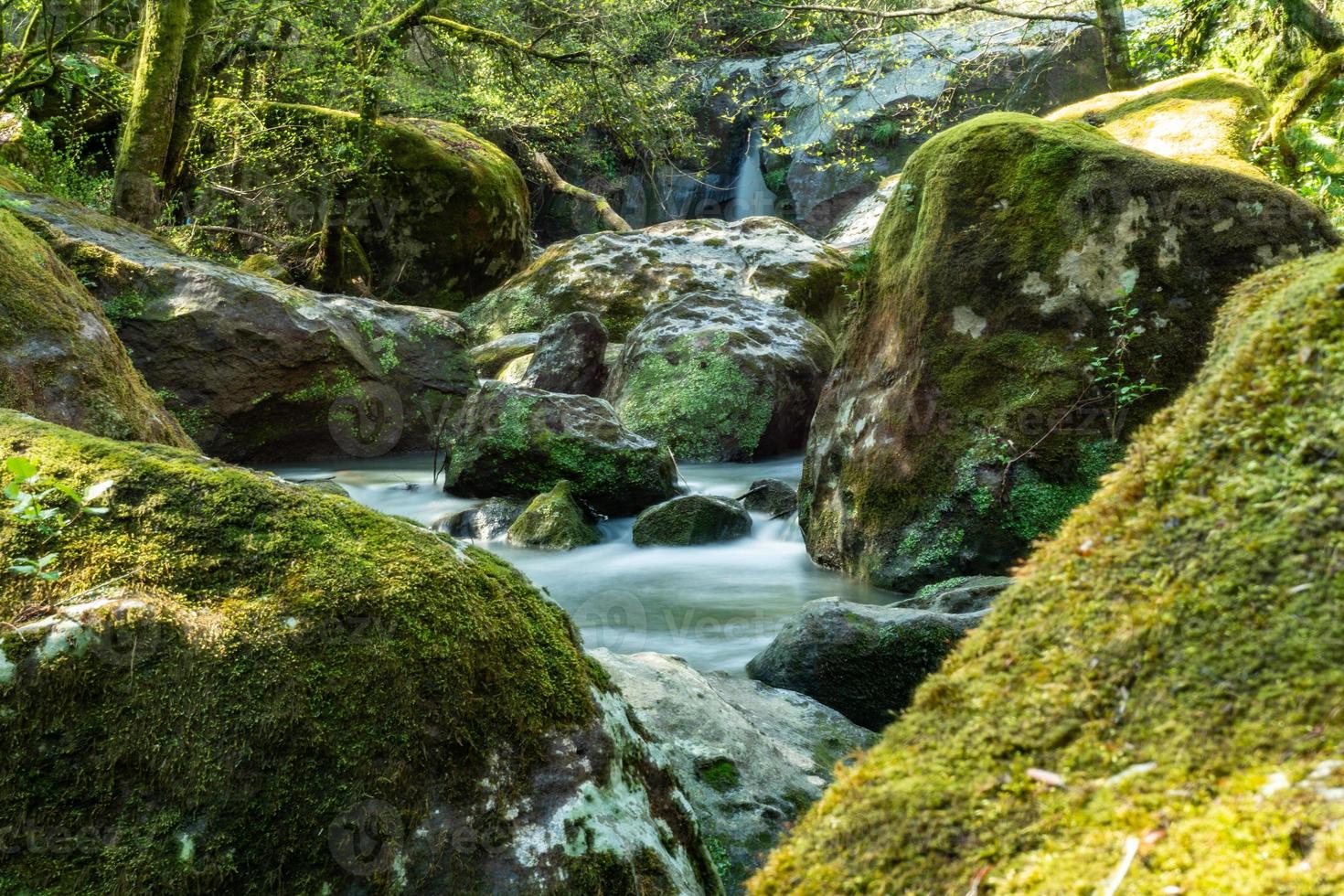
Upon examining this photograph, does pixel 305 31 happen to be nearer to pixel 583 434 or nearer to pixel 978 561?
pixel 583 434

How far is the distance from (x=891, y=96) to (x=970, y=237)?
2019 cm

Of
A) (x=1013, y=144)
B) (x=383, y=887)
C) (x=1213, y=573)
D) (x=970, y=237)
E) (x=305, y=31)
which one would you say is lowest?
(x=383, y=887)

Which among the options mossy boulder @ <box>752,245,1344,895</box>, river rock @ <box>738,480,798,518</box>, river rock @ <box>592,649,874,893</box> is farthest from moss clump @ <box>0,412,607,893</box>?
river rock @ <box>738,480,798,518</box>

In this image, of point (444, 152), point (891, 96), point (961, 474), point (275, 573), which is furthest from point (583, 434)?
point (891, 96)

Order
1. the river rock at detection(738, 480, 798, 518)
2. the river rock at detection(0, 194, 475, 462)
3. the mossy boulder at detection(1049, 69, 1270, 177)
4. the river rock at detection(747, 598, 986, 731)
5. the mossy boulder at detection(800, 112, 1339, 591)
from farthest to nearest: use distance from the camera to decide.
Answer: the river rock at detection(0, 194, 475, 462) < the river rock at detection(738, 480, 798, 518) < the mossy boulder at detection(1049, 69, 1270, 177) < the mossy boulder at detection(800, 112, 1339, 591) < the river rock at detection(747, 598, 986, 731)

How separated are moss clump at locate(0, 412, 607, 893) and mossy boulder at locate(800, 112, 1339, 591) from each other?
12.8 feet

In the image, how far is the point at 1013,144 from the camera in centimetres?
598

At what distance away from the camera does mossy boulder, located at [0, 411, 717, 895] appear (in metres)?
1.84

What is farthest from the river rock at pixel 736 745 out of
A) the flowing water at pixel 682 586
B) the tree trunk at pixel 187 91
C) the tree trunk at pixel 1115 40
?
the tree trunk at pixel 1115 40

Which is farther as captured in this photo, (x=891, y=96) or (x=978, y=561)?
(x=891, y=96)

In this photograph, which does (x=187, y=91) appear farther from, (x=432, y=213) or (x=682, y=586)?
(x=682, y=586)

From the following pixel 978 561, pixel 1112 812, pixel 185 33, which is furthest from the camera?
pixel 185 33
